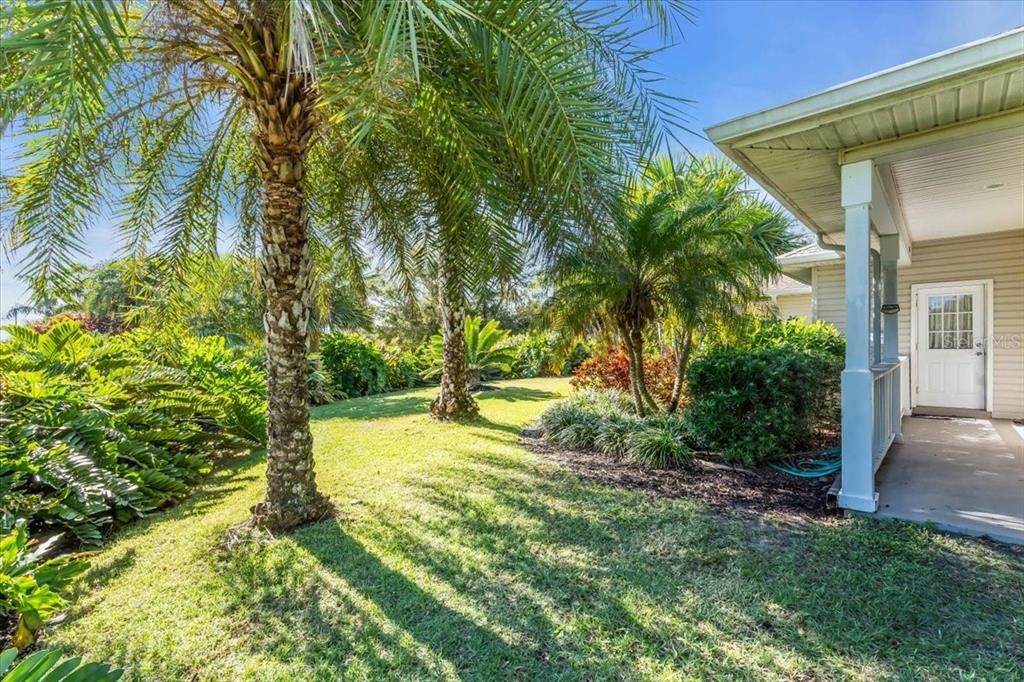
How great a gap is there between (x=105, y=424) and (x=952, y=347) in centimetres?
1274

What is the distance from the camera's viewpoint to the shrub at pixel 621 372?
9188 mm

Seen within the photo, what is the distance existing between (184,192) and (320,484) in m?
3.42

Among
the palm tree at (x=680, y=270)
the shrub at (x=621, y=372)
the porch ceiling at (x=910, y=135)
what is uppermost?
the porch ceiling at (x=910, y=135)

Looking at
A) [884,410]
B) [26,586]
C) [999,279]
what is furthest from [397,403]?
[999,279]

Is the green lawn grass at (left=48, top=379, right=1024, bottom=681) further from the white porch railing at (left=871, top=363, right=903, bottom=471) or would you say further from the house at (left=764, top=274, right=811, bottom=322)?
the house at (left=764, top=274, right=811, bottom=322)

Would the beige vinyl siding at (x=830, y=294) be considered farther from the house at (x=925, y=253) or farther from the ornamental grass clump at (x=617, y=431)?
the ornamental grass clump at (x=617, y=431)

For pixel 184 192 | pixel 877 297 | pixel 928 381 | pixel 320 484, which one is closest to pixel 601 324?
pixel 877 297

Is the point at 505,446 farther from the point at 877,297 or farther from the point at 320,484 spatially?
the point at 877,297

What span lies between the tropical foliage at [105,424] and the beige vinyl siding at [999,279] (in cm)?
1167

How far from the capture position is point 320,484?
219 inches

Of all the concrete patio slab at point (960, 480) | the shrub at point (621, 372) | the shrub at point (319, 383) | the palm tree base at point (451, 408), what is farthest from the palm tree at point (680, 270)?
the shrub at point (319, 383)

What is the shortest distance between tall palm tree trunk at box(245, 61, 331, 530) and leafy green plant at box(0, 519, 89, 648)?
1.39 m

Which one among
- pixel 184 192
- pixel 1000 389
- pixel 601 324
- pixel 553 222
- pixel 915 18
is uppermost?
pixel 915 18

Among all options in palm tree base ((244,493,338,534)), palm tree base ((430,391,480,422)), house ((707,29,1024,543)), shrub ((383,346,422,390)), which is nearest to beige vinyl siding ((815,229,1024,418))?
house ((707,29,1024,543))
